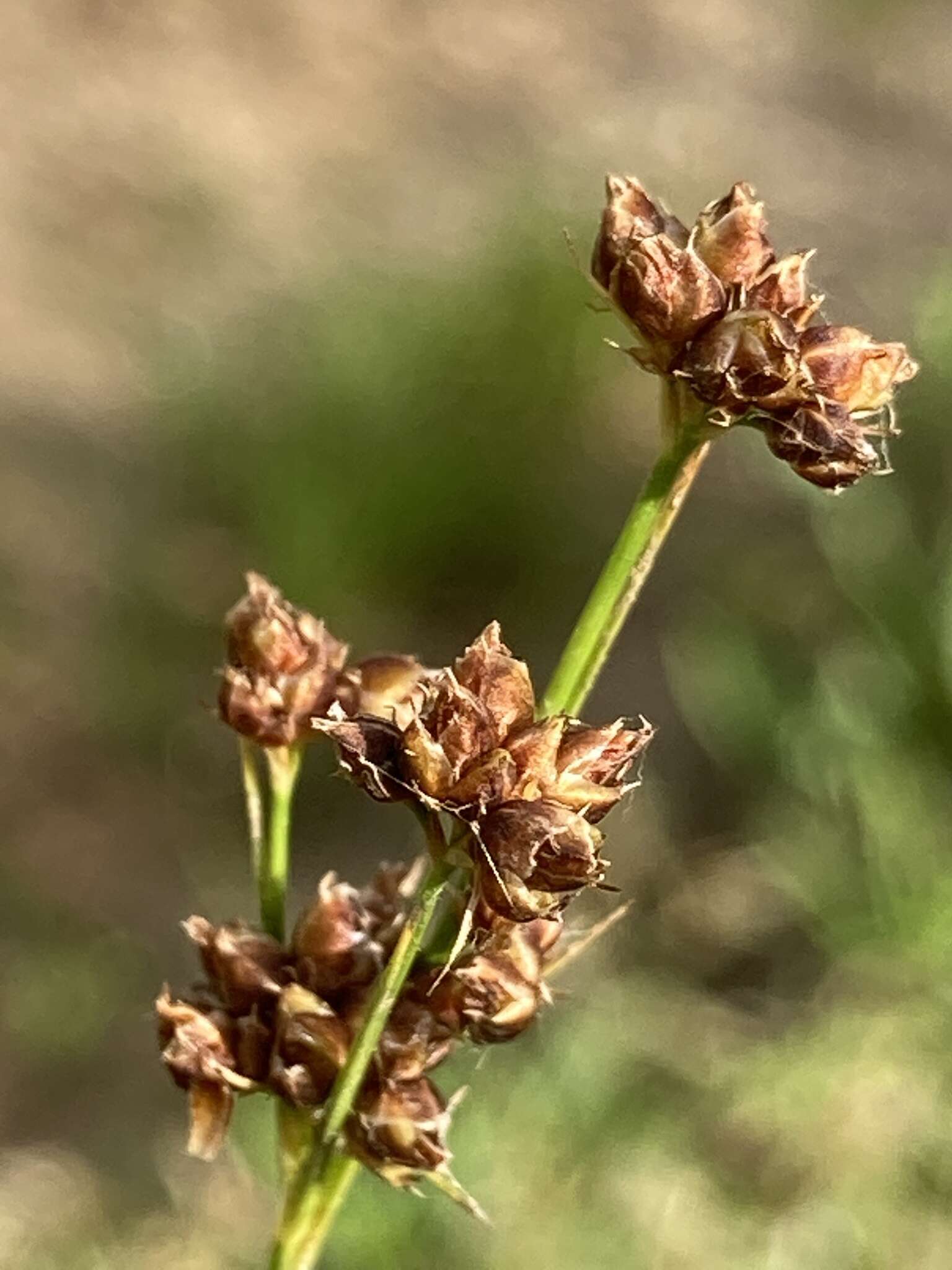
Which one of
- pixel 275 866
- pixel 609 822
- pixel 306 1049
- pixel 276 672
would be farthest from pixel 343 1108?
pixel 609 822

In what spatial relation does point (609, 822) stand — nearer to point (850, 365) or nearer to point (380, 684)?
point (380, 684)

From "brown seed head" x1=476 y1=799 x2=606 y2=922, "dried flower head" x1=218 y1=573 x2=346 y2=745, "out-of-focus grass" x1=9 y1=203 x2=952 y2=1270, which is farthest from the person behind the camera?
"out-of-focus grass" x1=9 y1=203 x2=952 y2=1270

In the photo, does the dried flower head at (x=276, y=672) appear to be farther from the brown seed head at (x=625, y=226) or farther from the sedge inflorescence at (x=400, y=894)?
the brown seed head at (x=625, y=226)

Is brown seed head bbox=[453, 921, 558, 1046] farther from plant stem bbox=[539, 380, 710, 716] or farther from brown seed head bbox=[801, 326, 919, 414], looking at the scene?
brown seed head bbox=[801, 326, 919, 414]

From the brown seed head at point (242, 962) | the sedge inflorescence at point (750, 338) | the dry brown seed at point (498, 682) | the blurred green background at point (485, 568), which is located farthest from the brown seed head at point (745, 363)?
the blurred green background at point (485, 568)

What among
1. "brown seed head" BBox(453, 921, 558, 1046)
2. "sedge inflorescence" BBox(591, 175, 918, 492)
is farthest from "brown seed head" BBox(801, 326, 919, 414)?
"brown seed head" BBox(453, 921, 558, 1046)
